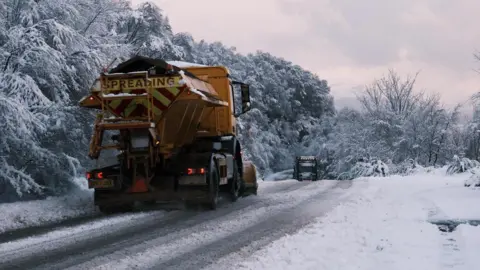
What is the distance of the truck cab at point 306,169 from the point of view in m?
41.1

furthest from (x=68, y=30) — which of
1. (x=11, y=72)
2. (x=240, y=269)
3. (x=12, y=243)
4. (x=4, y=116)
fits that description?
(x=240, y=269)

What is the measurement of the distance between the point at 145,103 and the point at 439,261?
22.6 feet

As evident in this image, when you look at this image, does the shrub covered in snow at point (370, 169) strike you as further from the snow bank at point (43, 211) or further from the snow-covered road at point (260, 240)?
the snow bank at point (43, 211)

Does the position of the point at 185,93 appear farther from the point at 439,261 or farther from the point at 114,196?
the point at 439,261

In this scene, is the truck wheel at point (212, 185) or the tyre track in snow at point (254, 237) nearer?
the tyre track in snow at point (254, 237)

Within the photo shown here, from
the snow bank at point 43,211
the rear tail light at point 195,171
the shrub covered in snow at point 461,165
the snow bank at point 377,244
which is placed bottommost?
the snow bank at point 377,244

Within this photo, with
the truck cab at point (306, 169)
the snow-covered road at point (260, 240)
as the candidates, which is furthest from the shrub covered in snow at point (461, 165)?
the truck cab at point (306, 169)

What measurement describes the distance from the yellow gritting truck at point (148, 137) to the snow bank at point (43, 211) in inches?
28.7

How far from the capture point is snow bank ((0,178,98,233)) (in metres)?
10.1

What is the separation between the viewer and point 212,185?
12039mm

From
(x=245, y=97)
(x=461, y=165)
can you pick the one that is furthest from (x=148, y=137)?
(x=461, y=165)

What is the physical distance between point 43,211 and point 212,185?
358cm

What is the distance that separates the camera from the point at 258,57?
179 ft

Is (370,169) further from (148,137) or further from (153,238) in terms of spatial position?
(153,238)
